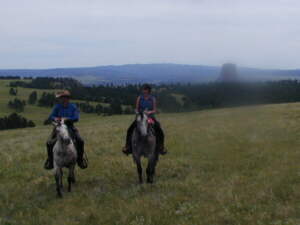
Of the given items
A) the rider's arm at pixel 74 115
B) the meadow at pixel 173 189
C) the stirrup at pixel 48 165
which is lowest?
the meadow at pixel 173 189

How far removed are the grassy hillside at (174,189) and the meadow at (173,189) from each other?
1.0 inches

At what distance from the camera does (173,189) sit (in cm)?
1162

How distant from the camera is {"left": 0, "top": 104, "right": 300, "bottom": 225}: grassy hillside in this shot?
8.88m

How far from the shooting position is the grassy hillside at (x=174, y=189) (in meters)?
8.88

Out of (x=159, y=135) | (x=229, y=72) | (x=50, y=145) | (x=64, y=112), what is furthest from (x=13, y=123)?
(x=159, y=135)

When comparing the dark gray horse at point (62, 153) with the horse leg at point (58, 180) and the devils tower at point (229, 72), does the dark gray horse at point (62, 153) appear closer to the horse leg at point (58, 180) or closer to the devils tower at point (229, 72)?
the horse leg at point (58, 180)

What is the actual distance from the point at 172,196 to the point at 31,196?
4897 mm

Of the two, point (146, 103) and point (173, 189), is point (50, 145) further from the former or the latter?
point (173, 189)

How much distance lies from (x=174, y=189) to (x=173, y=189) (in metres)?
0.04

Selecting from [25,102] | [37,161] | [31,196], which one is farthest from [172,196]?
[25,102]

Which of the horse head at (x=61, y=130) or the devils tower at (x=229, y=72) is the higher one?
the devils tower at (x=229, y=72)

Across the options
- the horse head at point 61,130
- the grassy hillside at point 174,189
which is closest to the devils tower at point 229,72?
the grassy hillside at point 174,189

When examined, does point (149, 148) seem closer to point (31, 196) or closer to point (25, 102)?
point (31, 196)

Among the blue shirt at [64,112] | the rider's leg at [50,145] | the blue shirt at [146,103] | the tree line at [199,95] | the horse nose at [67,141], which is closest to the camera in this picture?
the horse nose at [67,141]
